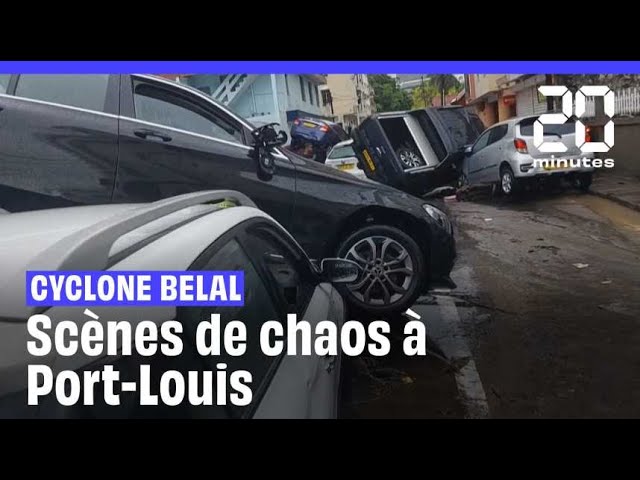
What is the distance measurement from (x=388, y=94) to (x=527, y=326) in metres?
1.20

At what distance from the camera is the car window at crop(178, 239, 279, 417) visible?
1.61 metres

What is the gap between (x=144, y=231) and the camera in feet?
5.18

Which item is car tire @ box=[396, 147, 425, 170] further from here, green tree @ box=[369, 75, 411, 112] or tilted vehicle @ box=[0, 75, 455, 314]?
green tree @ box=[369, 75, 411, 112]

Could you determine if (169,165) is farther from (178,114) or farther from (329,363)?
(329,363)

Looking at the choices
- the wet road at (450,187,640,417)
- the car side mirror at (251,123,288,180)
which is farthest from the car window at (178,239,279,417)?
the wet road at (450,187,640,417)

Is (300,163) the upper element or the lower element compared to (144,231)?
upper

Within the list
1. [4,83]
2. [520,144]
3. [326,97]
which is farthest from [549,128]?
[4,83]

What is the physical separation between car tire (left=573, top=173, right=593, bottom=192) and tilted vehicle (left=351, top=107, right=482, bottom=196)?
1.62 feet

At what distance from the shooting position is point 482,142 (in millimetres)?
2732

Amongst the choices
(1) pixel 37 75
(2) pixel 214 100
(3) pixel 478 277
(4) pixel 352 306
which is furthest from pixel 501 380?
(1) pixel 37 75

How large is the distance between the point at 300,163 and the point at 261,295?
81 cm

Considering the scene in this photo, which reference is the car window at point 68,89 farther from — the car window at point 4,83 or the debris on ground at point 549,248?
the debris on ground at point 549,248
